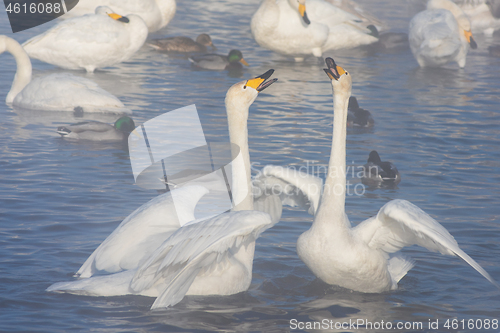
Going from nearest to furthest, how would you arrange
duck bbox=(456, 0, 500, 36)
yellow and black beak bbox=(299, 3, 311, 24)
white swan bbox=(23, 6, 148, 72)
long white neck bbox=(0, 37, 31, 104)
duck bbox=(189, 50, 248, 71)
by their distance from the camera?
long white neck bbox=(0, 37, 31, 104)
white swan bbox=(23, 6, 148, 72)
duck bbox=(189, 50, 248, 71)
yellow and black beak bbox=(299, 3, 311, 24)
duck bbox=(456, 0, 500, 36)

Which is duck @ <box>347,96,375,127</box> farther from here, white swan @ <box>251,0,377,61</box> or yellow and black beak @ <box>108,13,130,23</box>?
yellow and black beak @ <box>108,13,130,23</box>

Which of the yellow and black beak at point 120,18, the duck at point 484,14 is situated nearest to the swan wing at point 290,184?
the yellow and black beak at point 120,18

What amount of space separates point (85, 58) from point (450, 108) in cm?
726

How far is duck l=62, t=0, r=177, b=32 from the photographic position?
17.3 m

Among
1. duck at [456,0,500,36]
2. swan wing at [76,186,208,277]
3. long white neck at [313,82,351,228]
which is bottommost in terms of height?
duck at [456,0,500,36]

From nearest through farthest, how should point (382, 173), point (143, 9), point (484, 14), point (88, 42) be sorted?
point (382, 173) → point (88, 42) → point (143, 9) → point (484, 14)

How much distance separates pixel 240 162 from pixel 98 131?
4645 mm

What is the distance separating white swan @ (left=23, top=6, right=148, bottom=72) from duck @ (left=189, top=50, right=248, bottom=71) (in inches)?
55.7

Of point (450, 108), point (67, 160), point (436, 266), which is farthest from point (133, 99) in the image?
point (436, 266)

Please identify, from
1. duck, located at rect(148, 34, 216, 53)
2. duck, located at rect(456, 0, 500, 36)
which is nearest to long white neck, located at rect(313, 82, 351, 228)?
duck, located at rect(148, 34, 216, 53)

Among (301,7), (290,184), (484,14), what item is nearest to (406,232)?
(290,184)

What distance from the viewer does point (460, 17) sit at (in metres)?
17.3

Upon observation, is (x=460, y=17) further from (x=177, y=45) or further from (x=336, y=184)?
(x=336, y=184)

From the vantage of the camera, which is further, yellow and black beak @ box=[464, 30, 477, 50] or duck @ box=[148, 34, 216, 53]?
duck @ box=[148, 34, 216, 53]
